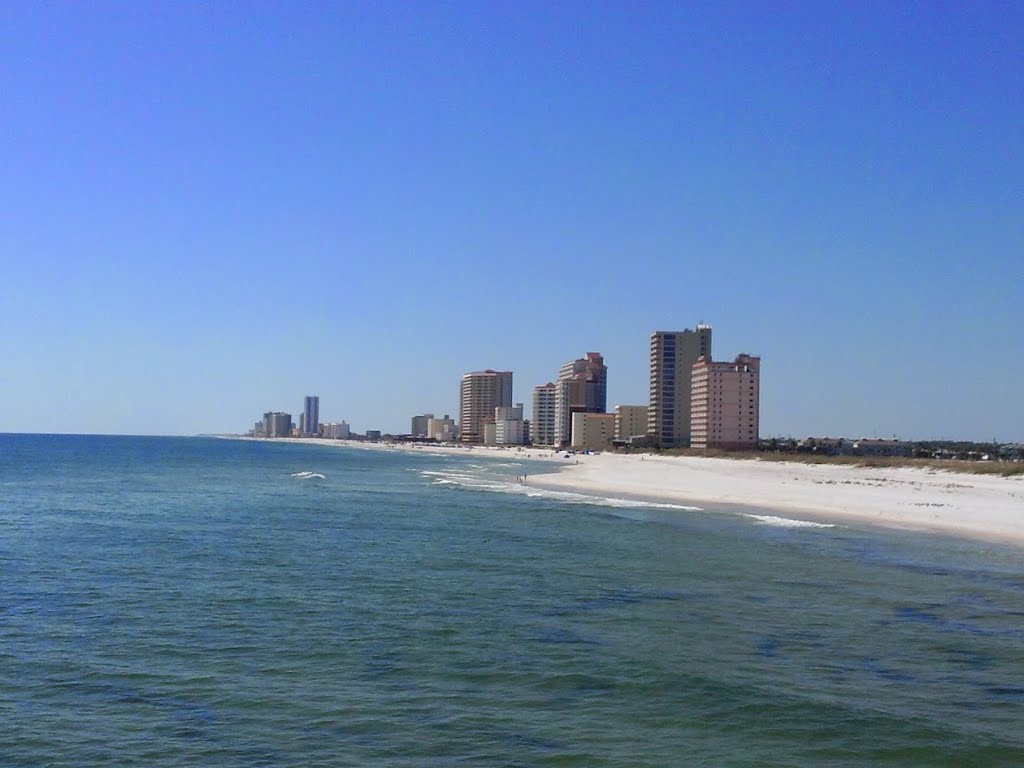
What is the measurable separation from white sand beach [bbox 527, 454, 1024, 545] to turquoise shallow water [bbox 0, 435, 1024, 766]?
8.22 m

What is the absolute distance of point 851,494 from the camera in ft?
180

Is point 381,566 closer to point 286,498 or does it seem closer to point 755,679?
point 755,679

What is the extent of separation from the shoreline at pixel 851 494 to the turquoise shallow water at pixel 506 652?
804 centimetres

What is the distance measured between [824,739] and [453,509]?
126 ft

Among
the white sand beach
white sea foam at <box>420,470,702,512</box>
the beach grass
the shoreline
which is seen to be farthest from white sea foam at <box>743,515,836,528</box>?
the beach grass

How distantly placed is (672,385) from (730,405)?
31.7 meters

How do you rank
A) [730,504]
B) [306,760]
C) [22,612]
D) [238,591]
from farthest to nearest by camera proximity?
[730,504], [238,591], [22,612], [306,760]

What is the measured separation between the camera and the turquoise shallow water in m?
11.8

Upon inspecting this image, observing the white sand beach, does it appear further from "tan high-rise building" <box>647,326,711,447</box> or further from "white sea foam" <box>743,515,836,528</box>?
"tan high-rise building" <box>647,326,711,447</box>

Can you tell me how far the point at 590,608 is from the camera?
68.8ft

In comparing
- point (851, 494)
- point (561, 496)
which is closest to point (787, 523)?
point (851, 494)

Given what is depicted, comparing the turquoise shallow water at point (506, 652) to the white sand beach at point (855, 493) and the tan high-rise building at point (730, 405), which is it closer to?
the white sand beach at point (855, 493)

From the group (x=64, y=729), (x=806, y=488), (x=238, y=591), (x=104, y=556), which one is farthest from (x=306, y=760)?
(x=806, y=488)

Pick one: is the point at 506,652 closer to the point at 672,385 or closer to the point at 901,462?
the point at 901,462
